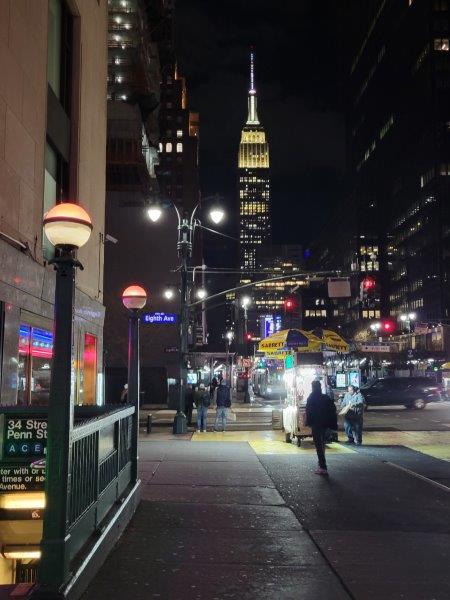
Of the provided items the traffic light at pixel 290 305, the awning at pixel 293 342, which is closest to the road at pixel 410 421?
the awning at pixel 293 342

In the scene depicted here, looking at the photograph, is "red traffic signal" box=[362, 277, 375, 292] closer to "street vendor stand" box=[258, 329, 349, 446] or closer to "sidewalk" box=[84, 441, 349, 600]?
"street vendor stand" box=[258, 329, 349, 446]

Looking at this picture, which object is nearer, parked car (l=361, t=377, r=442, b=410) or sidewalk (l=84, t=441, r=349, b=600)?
sidewalk (l=84, t=441, r=349, b=600)

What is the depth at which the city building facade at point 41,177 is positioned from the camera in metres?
11.4

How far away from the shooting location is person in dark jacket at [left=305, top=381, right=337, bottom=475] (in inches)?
483

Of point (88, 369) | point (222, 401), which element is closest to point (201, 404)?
point (222, 401)

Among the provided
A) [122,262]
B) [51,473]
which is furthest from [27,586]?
[122,262]

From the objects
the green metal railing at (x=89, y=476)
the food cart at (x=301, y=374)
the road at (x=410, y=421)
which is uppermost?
the food cart at (x=301, y=374)

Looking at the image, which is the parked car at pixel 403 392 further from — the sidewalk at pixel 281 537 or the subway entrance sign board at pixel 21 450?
the subway entrance sign board at pixel 21 450

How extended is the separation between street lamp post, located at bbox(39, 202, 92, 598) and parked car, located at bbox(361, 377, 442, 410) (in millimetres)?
32933

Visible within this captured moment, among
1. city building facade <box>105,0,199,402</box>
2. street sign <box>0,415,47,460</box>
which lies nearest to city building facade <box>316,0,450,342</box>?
city building facade <box>105,0,199,402</box>

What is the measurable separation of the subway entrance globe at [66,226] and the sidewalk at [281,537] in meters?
2.99

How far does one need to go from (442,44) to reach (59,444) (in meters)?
117

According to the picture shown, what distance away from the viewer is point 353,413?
17.9m

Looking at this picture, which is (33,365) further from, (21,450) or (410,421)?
(410,421)
